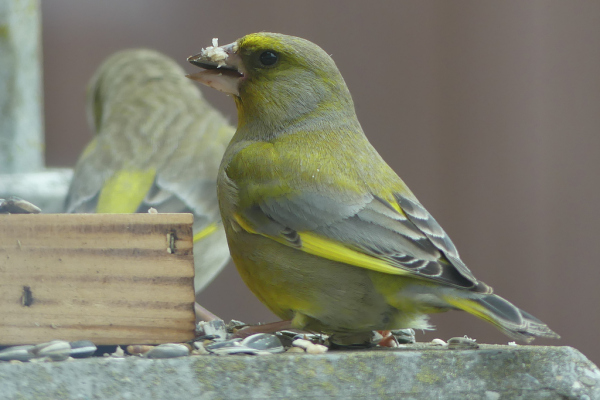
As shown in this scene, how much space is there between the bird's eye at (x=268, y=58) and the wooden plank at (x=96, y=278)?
0.78 m

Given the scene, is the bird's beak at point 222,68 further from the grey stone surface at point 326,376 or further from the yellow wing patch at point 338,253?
the grey stone surface at point 326,376

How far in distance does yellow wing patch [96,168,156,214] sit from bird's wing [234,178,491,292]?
1017 mm

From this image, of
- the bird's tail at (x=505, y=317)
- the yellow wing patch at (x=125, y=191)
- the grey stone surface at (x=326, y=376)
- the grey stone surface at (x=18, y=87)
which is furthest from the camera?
the yellow wing patch at (x=125, y=191)

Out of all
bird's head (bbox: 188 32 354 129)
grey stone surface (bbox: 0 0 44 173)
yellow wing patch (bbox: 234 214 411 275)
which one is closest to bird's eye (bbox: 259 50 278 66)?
bird's head (bbox: 188 32 354 129)

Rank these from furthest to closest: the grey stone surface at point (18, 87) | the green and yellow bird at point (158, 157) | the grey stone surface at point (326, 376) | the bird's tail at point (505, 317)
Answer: the green and yellow bird at point (158, 157), the grey stone surface at point (18, 87), the bird's tail at point (505, 317), the grey stone surface at point (326, 376)

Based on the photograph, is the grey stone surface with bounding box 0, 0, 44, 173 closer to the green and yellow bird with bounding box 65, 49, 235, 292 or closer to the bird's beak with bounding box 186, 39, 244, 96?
the green and yellow bird with bounding box 65, 49, 235, 292

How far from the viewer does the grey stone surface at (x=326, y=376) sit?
146 centimetres

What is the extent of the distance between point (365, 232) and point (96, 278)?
2.12ft

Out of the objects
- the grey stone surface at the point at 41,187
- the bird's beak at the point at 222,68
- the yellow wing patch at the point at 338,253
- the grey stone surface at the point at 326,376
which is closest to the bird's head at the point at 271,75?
the bird's beak at the point at 222,68

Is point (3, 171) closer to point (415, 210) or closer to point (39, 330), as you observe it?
point (39, 330)

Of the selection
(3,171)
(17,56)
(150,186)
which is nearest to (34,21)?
(17,56)

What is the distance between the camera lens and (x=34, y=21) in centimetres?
276

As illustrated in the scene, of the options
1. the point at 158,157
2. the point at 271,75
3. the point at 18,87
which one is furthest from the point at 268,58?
the point at 158,157

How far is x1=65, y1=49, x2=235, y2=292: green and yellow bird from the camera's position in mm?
3133
